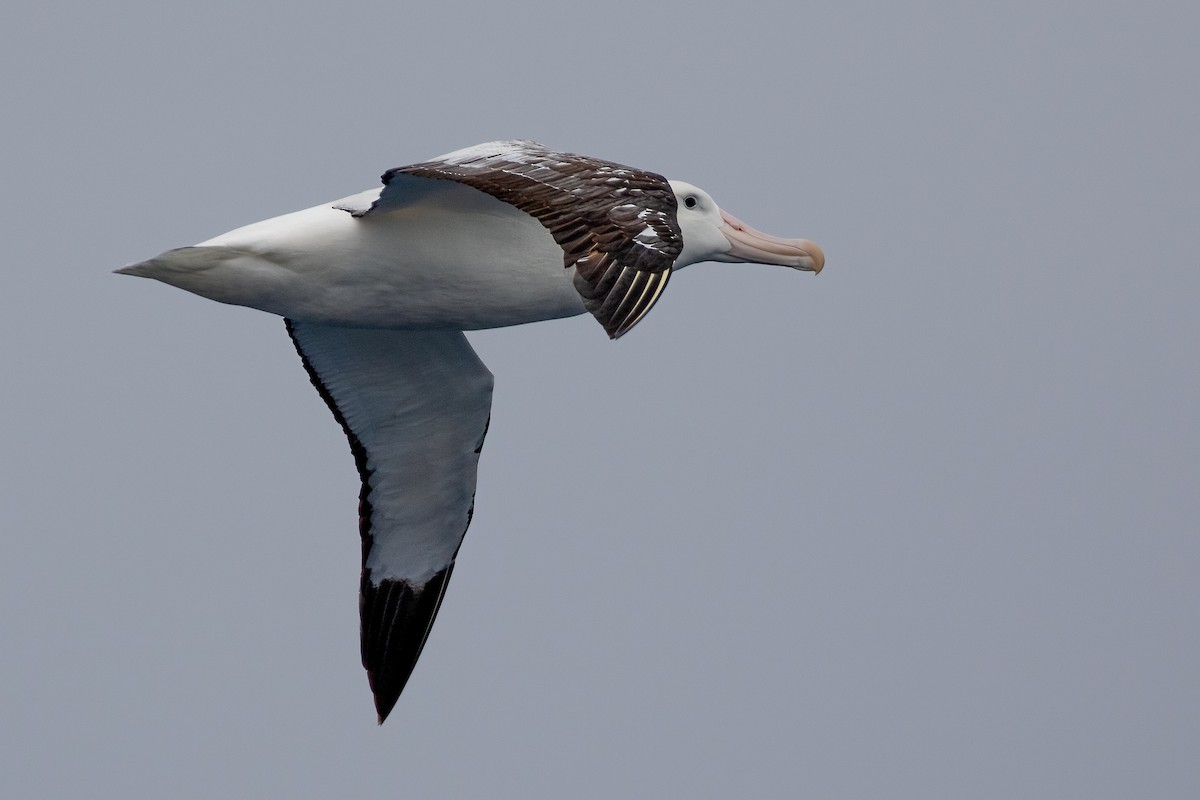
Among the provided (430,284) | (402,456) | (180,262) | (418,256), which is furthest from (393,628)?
(180,262)

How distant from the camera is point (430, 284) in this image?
11.9 m

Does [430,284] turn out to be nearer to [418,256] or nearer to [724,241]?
[418,256]

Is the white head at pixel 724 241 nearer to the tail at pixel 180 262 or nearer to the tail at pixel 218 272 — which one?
the tail at pixel 218 272

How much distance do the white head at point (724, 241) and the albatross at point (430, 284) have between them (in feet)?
0.04

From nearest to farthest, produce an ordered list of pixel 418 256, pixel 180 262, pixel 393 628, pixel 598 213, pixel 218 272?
pixel 598 213, pixel 180 262, pixel 218 272, pixel 418 256, pixel 393 628

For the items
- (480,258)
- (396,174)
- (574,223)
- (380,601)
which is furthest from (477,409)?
(574,223)

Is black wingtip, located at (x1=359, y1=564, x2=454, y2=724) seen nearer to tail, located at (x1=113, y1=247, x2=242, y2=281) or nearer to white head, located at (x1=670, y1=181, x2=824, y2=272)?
white head, located at (x1=670, y1=181, x2=824, y2=272)

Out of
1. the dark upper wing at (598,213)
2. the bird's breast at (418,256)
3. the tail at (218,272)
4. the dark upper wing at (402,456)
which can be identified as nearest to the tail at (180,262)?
the tail at (218,272)

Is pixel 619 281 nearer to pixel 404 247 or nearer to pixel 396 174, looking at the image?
pixel 396 174

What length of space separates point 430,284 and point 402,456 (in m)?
3.15

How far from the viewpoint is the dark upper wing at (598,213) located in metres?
9.12

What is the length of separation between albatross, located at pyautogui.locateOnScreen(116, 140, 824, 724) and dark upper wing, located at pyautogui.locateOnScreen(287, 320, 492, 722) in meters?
0.01

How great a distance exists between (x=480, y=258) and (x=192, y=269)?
1.79 metres

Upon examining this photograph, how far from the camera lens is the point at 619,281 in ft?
30.1
